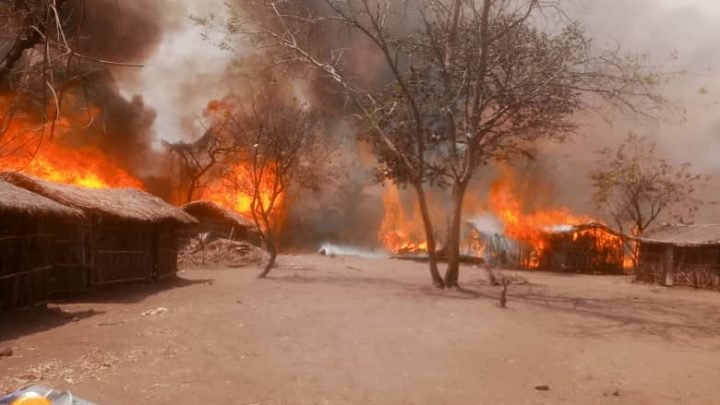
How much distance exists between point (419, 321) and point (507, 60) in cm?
939

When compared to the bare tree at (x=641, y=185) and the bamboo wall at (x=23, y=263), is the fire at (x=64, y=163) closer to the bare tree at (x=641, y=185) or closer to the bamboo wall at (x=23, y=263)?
the bamboo wall at (x=23, y=263)

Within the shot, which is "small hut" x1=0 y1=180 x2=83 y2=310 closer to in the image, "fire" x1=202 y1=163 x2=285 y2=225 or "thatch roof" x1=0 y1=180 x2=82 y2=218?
"thatch roof" x1=0 y1=180 x2=82 y2=218

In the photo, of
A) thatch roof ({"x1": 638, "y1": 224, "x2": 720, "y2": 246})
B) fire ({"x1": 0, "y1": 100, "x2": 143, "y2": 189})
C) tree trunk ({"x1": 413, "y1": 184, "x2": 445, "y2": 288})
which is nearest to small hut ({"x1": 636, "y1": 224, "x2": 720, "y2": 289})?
thatch roof ({"x1": 638, "y1": 224, "x2": 720, "y2": 246})

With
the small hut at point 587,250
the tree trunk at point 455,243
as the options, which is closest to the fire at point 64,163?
→ the tree trunk at point 455,243

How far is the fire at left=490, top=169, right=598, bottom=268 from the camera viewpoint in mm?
31906

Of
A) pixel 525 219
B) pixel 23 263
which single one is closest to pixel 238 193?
pixel 525 219

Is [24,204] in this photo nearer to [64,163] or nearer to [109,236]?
[109,236]

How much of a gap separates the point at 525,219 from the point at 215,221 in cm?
1903

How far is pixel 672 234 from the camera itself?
23.8m

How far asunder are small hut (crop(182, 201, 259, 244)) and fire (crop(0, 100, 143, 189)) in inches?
199

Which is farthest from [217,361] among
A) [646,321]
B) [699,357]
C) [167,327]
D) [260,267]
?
[260,267]

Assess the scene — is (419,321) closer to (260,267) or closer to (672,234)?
(260,267)

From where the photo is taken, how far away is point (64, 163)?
1097 inches

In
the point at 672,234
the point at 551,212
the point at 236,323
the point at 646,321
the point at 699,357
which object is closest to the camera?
the point at 699,357
